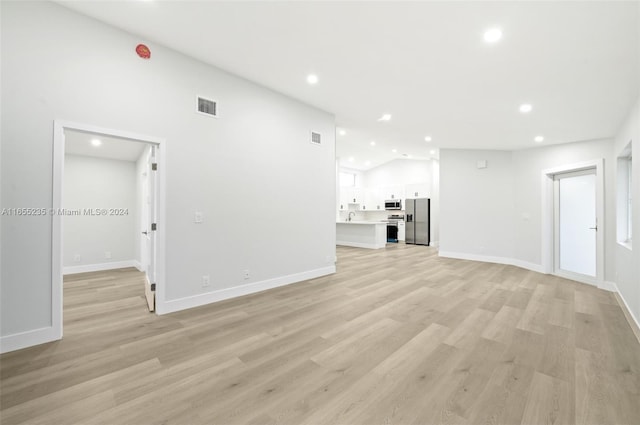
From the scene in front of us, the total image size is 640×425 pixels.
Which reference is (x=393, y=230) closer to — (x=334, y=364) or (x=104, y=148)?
(x=334, y=364)

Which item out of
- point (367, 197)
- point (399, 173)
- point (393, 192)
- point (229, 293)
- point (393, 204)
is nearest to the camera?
point (229, 293)

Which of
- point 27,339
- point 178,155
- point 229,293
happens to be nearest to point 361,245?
point 229,293

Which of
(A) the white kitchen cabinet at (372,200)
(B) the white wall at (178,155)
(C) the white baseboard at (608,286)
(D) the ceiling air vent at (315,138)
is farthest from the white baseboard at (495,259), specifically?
(D) the ceiling air vent at (315,138)

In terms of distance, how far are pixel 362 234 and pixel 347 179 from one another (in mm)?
4450

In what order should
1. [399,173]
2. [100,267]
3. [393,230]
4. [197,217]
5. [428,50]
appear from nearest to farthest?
[428,50] → [197,217] → [100,267] → [393,230] → [399,173]

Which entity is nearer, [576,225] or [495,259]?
[576,225]

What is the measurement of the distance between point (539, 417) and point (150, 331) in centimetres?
328

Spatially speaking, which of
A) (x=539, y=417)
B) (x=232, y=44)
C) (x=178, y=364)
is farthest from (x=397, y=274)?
(x=232, y=44)

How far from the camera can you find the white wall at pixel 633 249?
307cm

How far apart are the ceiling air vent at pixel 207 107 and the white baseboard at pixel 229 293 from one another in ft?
7.89

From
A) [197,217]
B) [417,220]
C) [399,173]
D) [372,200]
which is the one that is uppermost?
[399,173]

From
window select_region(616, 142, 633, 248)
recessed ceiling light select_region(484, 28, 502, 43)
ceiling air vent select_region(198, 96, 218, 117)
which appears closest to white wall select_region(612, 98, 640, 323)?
window select_region(616, 142, 633, 248)

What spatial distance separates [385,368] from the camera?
210 centimetres

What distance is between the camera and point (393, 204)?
1138 centimetres
